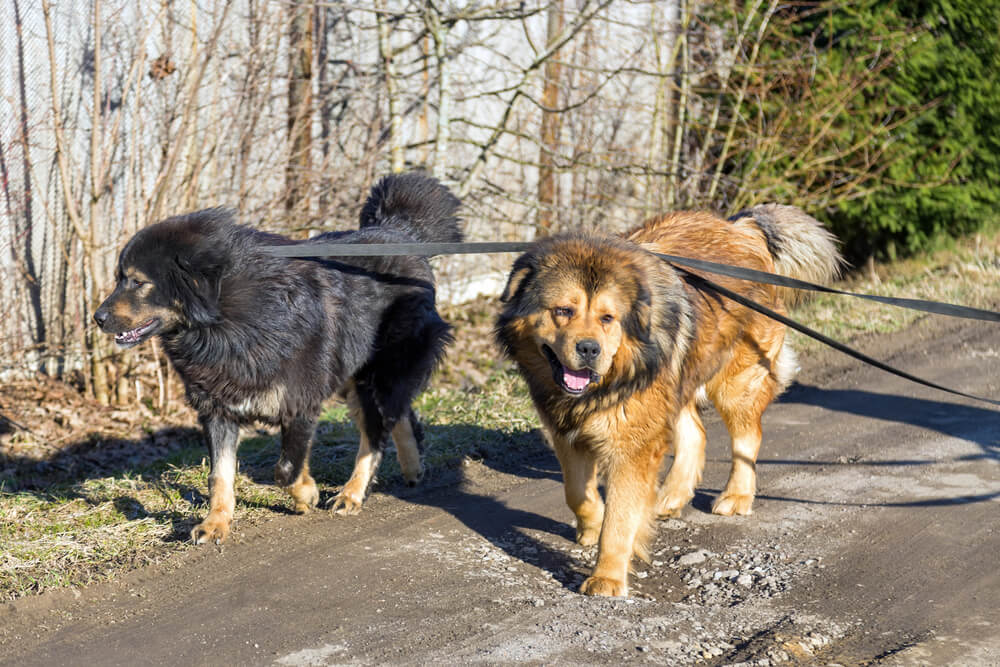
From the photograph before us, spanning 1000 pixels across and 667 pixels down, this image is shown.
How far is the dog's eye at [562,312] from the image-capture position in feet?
15.1

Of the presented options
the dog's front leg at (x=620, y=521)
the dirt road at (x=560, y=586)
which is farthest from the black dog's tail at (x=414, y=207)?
the dog's front leg at (x=620, y=521)

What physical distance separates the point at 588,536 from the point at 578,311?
1.42m

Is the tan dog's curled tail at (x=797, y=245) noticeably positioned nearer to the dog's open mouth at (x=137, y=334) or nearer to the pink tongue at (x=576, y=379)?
the pink tongue at (x=576, y=379)

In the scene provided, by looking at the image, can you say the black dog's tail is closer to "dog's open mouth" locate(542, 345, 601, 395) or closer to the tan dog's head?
the tan dog's head

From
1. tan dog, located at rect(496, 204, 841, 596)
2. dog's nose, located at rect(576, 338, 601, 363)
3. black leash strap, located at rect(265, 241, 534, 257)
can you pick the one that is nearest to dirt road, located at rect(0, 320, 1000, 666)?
tan dog, located at rect(496, 204, 841, 596)

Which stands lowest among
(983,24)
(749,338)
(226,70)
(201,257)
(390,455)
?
(390,455)

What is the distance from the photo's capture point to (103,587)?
190 inches

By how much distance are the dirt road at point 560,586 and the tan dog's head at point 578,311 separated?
3.55 ft

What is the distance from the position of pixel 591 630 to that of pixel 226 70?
23.5ft

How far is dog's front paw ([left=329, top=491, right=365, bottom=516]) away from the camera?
5898 mm

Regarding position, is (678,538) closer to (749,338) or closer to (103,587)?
(749,338)

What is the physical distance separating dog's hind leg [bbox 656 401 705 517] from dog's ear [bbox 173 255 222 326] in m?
2.74

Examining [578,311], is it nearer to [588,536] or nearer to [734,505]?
[588,536]

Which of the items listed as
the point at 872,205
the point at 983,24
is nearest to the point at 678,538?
the point at 872,205
